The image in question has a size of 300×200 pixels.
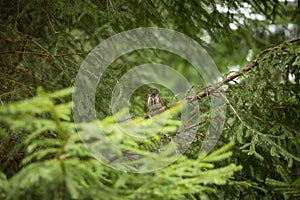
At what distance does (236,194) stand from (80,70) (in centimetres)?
154

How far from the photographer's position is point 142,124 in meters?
1.87

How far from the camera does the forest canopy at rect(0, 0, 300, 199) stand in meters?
1.75

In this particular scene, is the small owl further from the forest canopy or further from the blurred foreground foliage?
the blurred foreground foliage

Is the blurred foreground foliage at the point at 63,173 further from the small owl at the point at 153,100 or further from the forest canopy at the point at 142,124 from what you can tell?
the small owl at the point at 153,100

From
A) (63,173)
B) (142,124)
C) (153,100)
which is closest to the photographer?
(63,173)

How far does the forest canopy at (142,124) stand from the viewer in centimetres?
175

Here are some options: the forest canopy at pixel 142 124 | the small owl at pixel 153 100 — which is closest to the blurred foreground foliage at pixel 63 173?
the forest canopy at pixel 142 124

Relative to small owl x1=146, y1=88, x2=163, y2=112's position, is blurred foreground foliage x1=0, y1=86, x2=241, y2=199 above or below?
below

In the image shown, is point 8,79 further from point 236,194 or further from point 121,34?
point 236,194

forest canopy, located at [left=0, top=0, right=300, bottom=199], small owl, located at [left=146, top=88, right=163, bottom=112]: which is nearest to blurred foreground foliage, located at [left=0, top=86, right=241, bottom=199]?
forest canopy, located at [left=0, top=0, right=300, bottom=199]

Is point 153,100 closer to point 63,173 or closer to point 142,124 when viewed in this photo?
point 142,124

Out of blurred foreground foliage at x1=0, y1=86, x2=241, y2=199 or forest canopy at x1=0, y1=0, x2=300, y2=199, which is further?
forest canopy at x1=0, y1=0, x2=300, y2=199

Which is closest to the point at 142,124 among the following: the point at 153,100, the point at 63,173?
the point at 63,173

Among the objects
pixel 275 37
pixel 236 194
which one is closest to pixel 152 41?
pixel 236 194
